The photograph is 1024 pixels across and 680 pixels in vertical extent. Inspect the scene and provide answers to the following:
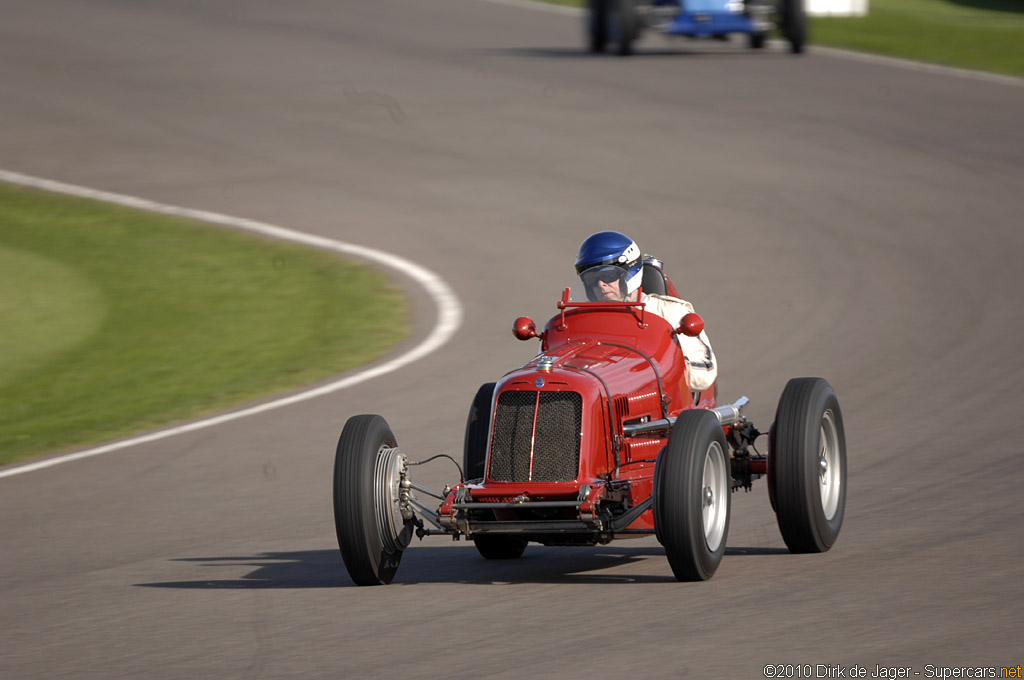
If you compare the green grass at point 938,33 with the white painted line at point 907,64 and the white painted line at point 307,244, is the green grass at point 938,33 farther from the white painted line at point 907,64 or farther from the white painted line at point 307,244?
the white painted line at point 307,244

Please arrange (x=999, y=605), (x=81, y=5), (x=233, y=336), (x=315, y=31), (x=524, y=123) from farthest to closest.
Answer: (x=81, y=5), (x=315, y=31), (x=524, y=123), (x=233, y=336), (x=999, y=605)

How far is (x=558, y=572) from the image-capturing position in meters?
8.73

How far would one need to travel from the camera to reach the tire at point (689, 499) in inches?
303

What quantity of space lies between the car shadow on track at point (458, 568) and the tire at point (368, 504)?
283 mm

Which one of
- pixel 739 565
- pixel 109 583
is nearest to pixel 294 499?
pixel 109 583

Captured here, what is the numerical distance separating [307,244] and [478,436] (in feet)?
38.4

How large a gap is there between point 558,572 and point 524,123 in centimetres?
1742

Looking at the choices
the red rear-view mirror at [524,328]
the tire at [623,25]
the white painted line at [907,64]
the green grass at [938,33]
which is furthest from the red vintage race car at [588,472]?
the green grass at [938,33]

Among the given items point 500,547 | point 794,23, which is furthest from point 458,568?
point 794,23

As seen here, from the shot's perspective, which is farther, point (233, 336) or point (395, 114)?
point (395, 114)

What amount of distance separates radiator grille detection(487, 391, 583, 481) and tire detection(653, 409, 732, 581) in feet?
1.68

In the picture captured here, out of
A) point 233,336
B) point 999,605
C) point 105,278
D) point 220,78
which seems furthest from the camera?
point 220,78

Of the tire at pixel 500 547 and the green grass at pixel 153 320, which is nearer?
the tire at pixel 500 547

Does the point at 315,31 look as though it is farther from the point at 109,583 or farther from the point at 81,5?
the point at 109,583
